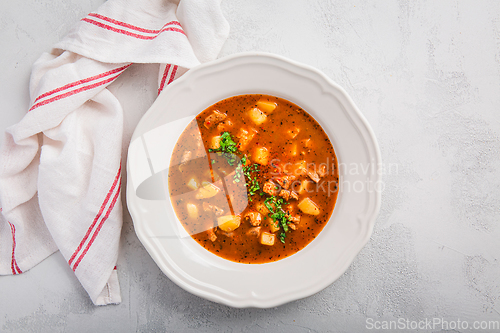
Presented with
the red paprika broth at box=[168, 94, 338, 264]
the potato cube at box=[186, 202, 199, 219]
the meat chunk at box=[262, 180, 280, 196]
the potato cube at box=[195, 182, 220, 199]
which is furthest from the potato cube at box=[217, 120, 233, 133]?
the potato cube at box=[186, 202, 199, 219]

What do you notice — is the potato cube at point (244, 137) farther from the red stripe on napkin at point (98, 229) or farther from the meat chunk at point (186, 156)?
the red stripe on napkin at point (98, 229)

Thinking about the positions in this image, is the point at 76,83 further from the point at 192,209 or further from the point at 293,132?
the point at 293,132

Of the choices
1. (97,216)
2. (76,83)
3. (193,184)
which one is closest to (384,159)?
(193,184)

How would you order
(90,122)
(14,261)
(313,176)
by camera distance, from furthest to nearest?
(14,261) → (90,122) → (313,176)

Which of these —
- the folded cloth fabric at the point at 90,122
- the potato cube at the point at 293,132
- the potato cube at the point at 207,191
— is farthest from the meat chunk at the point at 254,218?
the folded cloth fabric at the point at 90,122

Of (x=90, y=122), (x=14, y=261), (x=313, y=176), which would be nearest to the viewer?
(x=313, y=176)

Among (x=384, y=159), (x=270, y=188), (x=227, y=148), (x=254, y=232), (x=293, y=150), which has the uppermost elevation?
(x=227, y=148)

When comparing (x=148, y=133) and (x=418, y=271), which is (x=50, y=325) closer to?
(x=148, y=133)
